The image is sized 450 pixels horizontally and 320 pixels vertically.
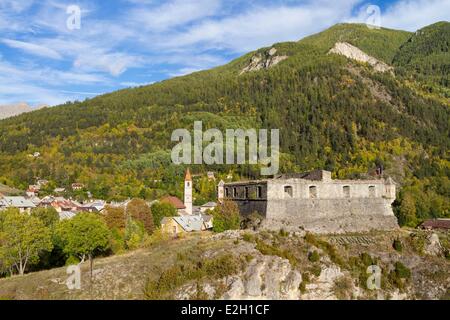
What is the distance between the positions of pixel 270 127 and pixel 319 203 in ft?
285

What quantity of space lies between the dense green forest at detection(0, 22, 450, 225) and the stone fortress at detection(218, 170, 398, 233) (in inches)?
768

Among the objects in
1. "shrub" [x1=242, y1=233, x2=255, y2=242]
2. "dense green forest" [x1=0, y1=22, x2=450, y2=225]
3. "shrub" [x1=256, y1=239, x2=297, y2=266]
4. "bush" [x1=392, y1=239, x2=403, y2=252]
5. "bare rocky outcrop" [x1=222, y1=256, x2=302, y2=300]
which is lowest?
"bare rocky outcrop" [x1=222, y1=256, x2=302, y2=300]

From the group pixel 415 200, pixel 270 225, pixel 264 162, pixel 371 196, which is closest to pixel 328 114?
pixel 264 162

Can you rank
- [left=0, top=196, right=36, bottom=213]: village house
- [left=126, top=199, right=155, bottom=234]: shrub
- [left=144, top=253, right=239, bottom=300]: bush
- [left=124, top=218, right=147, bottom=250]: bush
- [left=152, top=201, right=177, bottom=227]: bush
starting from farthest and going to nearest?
1. [left=0, top=196, right=36, bottom=213]: village house
2. [left=152, top=201, right=177, bottom=227]: bush
3. [left=126, top=199, right=155, bottom=234]: shrub
4. [left=124, top=218, right=147, bottom=250]: bush
5. [left=144, top=253, right=239, bottom=300]: bush

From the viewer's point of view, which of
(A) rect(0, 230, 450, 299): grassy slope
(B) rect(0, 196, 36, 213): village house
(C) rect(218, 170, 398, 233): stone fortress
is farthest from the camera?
(B) rect(0, 196, 36, 213): village house

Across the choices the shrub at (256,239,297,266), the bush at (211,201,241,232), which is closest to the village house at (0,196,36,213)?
the bush at (211,201,241,232)

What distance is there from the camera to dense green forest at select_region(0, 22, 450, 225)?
101000mm

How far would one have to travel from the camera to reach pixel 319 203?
47.1m

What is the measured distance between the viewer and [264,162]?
4188 inches

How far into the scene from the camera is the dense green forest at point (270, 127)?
101000 mm

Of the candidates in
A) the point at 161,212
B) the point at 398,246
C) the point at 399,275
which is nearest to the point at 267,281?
the point at 399,275

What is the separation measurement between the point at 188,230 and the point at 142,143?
78.5m

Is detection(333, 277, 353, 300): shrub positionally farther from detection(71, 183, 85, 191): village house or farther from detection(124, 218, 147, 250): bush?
detection(71, 183, 85, 191): village house
